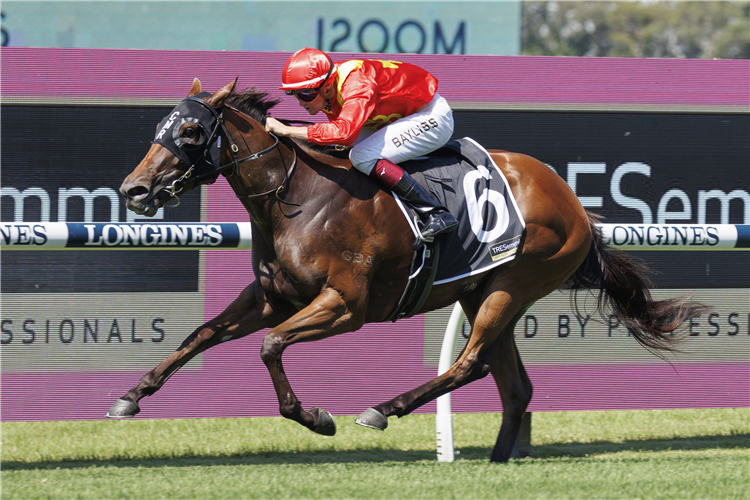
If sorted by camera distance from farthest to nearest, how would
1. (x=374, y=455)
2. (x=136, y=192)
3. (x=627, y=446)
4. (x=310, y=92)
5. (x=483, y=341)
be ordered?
(x=627, y=446)
(x=374, y=455)
(x=483, y=341)
(x=310, y=92)
(x=136, y=192)

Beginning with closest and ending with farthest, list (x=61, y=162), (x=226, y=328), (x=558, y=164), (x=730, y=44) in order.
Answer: (x=226, y=328), (x=61, y=162), (x=558, y=164), (x=730, y=44)

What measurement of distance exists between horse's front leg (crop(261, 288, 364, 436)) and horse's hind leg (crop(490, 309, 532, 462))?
1.03 metres

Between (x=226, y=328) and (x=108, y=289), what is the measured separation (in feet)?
3.46

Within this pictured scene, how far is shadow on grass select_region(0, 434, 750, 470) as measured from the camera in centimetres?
491

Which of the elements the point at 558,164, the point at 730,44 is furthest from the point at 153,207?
the point at 730,44

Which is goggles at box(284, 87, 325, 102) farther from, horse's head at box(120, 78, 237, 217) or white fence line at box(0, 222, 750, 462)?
white fence line at box(0, 222, 750, 462)

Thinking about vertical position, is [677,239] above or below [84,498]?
above

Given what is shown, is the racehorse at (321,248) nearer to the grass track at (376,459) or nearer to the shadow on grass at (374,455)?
the grass track at (376,459)

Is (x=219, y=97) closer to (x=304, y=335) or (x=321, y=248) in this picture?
(x=321, y=248)

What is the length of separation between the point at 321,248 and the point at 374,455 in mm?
1613

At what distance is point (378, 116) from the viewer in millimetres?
4531

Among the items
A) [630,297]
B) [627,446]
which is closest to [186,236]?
[630,297]

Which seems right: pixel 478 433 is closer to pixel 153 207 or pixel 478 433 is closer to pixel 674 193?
pixel 674 193

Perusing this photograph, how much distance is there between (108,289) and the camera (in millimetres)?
5195
